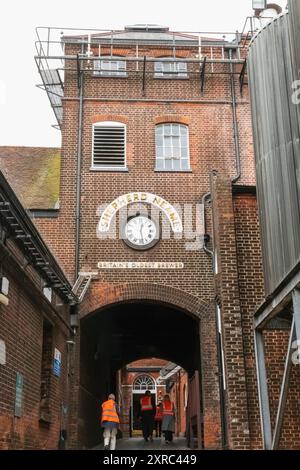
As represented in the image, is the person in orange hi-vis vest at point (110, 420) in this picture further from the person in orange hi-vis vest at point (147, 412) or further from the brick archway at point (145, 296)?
the person in orange hi-vis vest at point (147, 412)

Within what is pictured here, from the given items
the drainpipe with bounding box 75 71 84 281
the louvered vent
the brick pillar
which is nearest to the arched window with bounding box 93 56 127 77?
the drainpipe with bounding box 75 71 84 281

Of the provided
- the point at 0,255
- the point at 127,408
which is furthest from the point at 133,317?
the point at 127,408

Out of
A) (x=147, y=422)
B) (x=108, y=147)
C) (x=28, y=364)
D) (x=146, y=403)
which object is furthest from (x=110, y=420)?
(x=108, y=147)

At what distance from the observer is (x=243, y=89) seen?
19297 millimetres

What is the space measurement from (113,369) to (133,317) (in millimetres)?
7993

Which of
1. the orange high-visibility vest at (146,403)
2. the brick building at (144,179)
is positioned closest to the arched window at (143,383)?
the brick building at (144,179)

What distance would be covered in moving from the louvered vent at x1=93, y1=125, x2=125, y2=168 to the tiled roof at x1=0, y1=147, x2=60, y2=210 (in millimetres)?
1754

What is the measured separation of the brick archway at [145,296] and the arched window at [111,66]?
21.4ft

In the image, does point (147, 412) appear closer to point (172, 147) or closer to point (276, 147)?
point (172, 147)

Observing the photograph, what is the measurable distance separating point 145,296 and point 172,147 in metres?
4.77

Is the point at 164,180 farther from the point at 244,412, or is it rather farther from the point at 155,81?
the point at 244,412

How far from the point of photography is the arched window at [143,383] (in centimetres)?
4322

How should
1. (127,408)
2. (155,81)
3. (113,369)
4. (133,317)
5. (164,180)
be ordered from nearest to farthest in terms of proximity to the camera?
(164,180) → (155,81) → (133,317) → (113,369) → (127,408)

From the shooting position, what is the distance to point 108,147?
1853 cm
